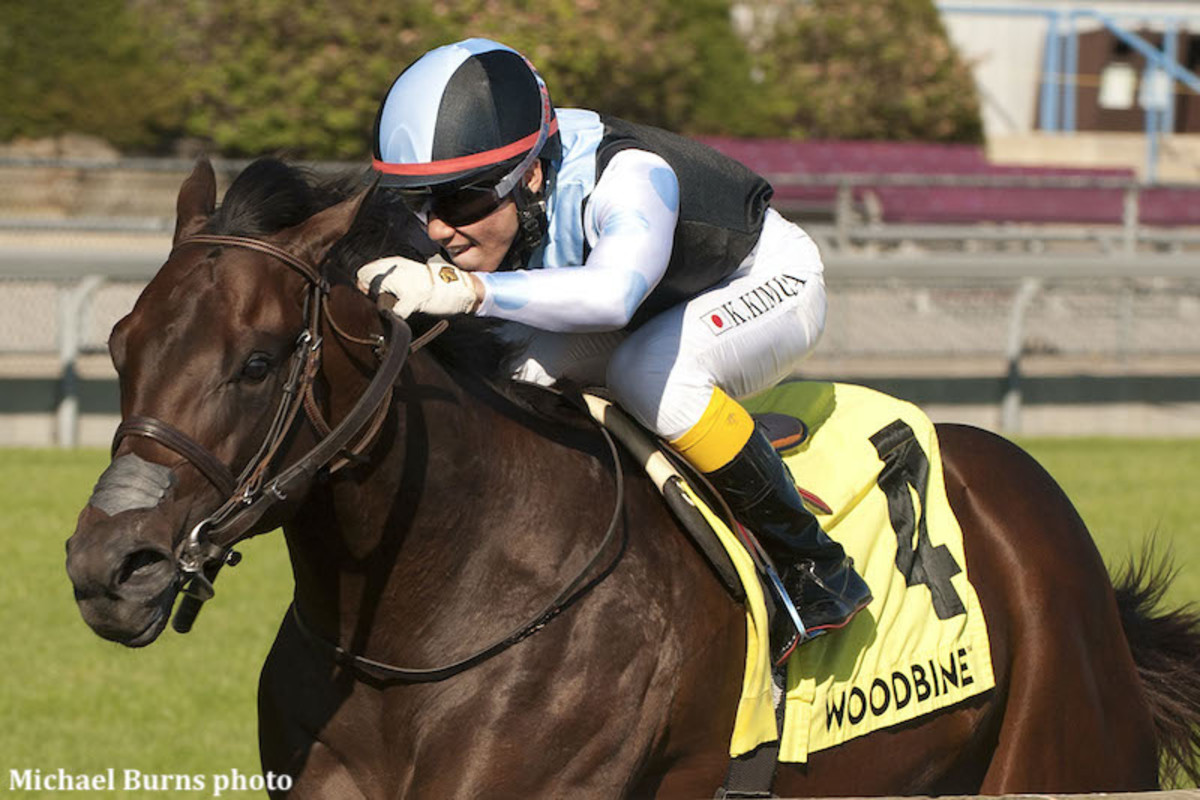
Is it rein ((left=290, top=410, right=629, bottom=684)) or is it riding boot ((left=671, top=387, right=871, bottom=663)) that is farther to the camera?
riding boot ((left=671, top=387, right=871, bottom=663))

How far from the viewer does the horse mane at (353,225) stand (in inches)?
114

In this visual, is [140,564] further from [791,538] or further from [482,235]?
[791,538]

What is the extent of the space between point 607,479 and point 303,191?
812 mm

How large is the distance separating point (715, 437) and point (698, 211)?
0.45 metres

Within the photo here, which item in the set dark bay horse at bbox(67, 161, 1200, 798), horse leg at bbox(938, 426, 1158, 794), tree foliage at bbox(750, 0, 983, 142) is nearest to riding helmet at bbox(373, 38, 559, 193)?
dark bay horse at bbox(67, 161, 1200, 798)

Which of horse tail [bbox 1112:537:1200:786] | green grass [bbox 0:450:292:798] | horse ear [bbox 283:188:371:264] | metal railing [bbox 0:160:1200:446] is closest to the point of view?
horse ear [bbox 283:188:371:264]

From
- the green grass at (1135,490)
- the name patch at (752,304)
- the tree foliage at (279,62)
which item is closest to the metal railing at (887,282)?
the green grass at (1135,490)

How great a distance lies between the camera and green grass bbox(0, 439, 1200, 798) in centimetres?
507

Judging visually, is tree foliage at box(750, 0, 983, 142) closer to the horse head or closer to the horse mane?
the horse mane

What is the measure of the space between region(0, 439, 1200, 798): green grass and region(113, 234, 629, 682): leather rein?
6.52 ft

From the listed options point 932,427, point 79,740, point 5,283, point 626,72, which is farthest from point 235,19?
point 932,427

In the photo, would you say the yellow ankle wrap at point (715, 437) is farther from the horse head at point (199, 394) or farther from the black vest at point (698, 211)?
the horse head at point (199, 394)

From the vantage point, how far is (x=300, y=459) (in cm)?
282

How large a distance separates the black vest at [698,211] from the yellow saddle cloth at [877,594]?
475 mm
